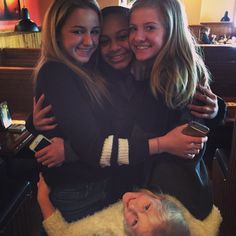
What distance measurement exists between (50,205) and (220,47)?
212cm

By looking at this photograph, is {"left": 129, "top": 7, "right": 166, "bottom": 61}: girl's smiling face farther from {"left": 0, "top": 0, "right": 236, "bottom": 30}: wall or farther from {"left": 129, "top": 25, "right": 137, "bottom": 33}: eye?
{"left": 0, "top": 0, "right": 236, "bottom": 30}: wall

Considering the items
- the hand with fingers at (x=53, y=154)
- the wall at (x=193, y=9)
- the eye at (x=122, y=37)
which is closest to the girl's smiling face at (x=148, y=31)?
the eye at (x=122, y=37)

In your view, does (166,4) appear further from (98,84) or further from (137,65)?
(98,84)

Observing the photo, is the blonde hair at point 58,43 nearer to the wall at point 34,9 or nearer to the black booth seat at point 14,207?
the black booth seat at point 14,207

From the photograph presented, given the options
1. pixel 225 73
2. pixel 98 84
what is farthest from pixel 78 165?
pixel 225 73

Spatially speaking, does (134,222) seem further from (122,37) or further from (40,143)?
(122,37)

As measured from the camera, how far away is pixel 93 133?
2.99 feet

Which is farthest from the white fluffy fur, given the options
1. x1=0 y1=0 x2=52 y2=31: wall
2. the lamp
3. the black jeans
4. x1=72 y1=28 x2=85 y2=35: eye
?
x1=0 y1=0 x2=52 y2=31: wall

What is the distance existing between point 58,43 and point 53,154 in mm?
390

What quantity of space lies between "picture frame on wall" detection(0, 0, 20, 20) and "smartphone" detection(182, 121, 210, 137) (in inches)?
131

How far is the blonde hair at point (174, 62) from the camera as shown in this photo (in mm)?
964

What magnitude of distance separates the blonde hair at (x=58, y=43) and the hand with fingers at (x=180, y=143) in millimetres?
257

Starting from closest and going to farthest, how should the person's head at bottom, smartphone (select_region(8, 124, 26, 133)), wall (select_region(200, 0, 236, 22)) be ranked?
the person's head at bottom
smartphone (select_region(8, 124, 26, 133))
wall (select_region(200, 0, 236, 22))

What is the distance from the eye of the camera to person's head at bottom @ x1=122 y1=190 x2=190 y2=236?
0.87m
